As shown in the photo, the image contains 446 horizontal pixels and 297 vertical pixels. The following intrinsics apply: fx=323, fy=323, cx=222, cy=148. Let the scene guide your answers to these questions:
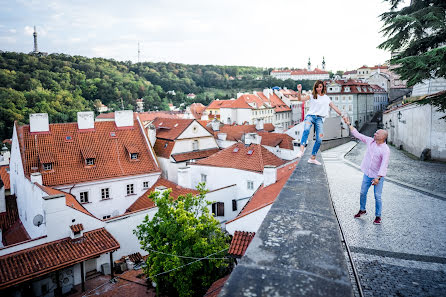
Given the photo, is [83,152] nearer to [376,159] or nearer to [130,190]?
[130,190]

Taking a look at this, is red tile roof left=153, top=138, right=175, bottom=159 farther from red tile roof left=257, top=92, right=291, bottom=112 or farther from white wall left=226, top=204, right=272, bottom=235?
red tile roof left=257, top=92, right=291, bottom=112

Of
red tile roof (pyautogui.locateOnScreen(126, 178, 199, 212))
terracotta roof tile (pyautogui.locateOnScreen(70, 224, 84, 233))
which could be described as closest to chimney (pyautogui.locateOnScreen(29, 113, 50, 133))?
red tile roof (pyautogui.locateOnScreen(126, 178, 199, 212))

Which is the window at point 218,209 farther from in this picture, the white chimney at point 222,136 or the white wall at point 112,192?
the white chimney at point 222,136

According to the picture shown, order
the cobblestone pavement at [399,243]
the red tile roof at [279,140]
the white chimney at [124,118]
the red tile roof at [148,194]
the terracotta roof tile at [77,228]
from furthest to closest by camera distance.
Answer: the red tile roof at [279,140] < the white chimney at [124,118] < the red tile roof at [148,194] < the terracotta roof tile at [77,228] < the cobblestone pavement at [399,243]

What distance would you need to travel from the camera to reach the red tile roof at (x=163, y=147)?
91.0 feet

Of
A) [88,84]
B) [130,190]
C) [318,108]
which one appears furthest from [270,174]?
[88,84]

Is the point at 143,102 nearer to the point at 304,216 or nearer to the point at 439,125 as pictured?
the point at 439,125

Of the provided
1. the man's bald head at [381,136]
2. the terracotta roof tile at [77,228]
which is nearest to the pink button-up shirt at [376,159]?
the man's bald head at [381,136]

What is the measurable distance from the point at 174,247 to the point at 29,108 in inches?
2687

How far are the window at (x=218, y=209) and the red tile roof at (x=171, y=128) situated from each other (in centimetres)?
934

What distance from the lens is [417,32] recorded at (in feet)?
42.2

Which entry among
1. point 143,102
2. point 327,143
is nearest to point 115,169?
point 327,143

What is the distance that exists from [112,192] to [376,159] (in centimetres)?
1975

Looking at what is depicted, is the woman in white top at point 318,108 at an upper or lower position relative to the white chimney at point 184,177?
upper
